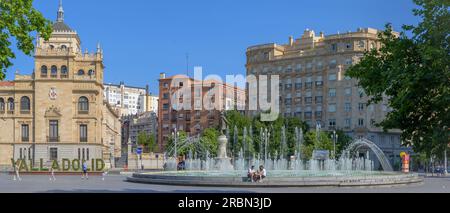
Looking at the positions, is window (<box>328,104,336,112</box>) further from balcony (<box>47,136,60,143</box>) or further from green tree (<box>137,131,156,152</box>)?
green tree (<box>137,131,156,152</box>)

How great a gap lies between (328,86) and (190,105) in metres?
30.8

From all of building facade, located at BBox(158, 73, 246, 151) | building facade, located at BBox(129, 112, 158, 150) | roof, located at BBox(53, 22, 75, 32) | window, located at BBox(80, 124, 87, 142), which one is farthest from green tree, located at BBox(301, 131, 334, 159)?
building facade, located at BBox(129, 112, 158, 150)

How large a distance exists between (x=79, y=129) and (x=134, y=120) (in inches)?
4276

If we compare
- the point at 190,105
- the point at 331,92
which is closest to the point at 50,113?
the point at 331,92

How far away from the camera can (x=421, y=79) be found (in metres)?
17.2

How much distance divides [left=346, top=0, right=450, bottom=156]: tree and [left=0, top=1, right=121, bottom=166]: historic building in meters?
59.7

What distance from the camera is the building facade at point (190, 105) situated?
118062mm

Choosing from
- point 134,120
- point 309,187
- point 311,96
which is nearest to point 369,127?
point 311,96

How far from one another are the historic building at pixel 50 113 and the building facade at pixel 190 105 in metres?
40.5

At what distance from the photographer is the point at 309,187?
30734mm

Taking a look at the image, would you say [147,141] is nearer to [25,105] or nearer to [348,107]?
[348,107]

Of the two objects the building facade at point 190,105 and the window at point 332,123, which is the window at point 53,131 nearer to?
the building facade at point 190,105

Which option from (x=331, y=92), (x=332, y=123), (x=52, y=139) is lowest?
(x=52, y=139)

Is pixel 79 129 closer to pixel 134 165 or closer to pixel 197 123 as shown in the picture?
pixel 134 165
